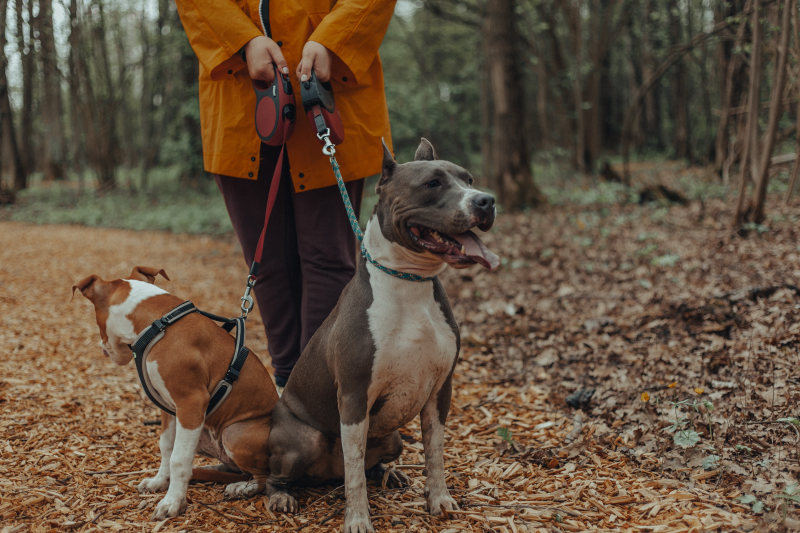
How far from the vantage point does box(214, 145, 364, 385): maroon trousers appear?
354 cm

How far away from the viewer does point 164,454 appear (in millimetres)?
2967

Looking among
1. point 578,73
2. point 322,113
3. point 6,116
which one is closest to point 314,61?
point 322,113

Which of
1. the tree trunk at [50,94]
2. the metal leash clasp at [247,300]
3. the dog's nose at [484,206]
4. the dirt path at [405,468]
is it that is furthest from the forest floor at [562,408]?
the tree trunk at [50,94]

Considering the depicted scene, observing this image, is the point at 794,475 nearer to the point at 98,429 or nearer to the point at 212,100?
the point at 212,100

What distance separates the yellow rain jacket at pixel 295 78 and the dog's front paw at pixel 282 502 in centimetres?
160

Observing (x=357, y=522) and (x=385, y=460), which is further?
(x=385, y=460)

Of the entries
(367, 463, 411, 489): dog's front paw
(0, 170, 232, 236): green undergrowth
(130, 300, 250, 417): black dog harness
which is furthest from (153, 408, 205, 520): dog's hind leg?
(0, 170, 232, 236): green undergrowth

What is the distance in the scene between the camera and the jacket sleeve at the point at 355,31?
314cm

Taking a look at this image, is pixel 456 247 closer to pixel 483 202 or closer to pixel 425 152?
pixel 483 202

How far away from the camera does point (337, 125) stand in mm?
3139

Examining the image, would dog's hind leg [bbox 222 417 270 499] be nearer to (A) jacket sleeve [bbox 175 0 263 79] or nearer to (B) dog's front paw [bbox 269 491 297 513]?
(B) dog's front paw [bbox 269 491 297 513]

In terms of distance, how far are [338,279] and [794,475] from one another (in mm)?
2464

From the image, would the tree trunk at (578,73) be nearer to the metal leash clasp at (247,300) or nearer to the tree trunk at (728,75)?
the tree trunk at (728,75)

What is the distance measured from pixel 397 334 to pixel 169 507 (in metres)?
1.27
